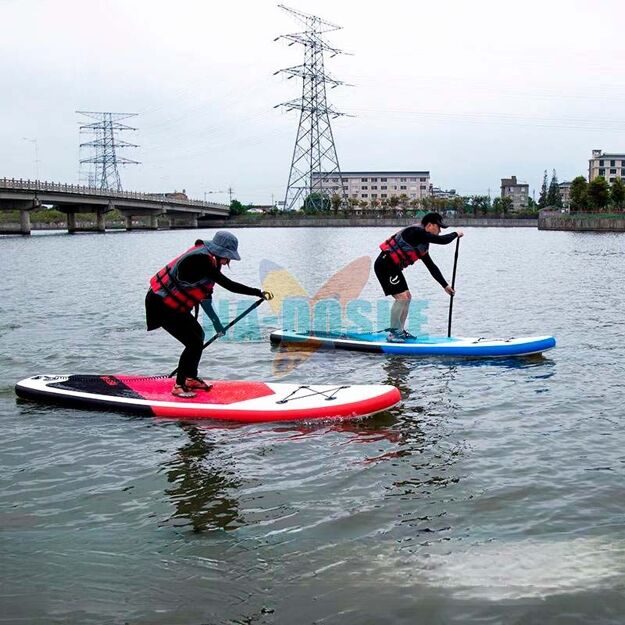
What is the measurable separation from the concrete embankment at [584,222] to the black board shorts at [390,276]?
314 feet

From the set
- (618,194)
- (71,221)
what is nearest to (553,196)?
(618,194)

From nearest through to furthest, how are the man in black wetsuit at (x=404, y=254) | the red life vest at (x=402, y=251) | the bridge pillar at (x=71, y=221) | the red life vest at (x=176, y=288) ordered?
1. the red life vest at (x=176, y=288)
2. the man in black wetsuit at (x=404, y=254)
3. the red life vest at (x=402, y=251)
4. the bridge pillar at (x=71, y=221)

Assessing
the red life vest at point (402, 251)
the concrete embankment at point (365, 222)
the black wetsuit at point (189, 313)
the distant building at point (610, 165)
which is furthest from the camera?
the distant building at point (610, 165)

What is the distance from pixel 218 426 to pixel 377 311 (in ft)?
44.7

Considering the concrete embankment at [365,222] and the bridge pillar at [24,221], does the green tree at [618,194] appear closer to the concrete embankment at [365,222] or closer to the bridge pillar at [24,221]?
the concrete embankment at [365,222]

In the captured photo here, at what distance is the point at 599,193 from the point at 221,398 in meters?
109

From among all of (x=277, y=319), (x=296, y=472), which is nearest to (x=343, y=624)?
(x=296, y=472)

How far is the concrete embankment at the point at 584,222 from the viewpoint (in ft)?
333

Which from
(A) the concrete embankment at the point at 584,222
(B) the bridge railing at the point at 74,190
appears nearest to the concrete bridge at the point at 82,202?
(B) the bridge railing at the point at 74,190

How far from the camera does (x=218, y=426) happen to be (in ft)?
31.9

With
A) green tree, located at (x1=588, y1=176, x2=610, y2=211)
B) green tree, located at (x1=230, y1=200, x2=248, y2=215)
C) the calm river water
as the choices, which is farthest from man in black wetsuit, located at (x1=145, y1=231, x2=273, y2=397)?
green tree, located at (x1=230, y1=200, x2=248, y2=215)

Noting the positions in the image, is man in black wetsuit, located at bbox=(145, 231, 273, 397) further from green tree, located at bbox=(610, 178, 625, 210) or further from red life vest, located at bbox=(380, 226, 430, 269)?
green tree, located at bbox=(610, 178, 625, 210)

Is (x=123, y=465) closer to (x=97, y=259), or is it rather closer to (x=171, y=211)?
(x=97, y=259)

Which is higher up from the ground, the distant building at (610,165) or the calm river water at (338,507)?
the distant building at (610,165)
